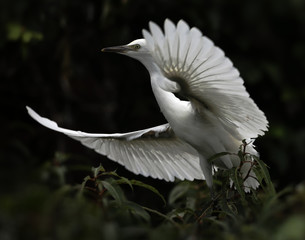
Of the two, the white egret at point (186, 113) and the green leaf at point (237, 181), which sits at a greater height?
the white egret at point (186, 113)

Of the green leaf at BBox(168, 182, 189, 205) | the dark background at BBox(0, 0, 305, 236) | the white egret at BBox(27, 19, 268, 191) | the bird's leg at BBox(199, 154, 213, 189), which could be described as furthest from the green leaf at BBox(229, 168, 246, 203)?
the dark background at BBox(0, 0, 305, 236)

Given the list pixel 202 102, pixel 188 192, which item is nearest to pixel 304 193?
pixel 202 102

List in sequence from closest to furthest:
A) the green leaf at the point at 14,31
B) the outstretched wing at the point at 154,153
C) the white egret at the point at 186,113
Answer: the white egret at the point at 186,113 < the outstretched wing at the point at 154,153 < the green leaf at the point at 14,31

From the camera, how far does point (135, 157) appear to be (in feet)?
10.0

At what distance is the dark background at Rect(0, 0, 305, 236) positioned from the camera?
515 cm

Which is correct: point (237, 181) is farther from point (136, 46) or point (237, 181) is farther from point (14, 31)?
point (14, 31)

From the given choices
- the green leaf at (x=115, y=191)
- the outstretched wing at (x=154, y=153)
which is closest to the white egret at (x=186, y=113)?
the outstretched wing at (x=154, y=153)

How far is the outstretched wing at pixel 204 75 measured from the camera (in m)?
1.92

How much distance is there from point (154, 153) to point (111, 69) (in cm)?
267

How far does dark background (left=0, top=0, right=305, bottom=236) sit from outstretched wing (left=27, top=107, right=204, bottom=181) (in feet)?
6.58

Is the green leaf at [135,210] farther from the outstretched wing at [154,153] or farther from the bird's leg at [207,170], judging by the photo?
the outstretched wing at [154,153]

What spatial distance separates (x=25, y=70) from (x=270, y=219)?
14.9ft

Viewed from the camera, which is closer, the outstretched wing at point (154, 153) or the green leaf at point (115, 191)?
the green leaf at point (115, 191)

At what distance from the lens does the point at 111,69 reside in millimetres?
5656
